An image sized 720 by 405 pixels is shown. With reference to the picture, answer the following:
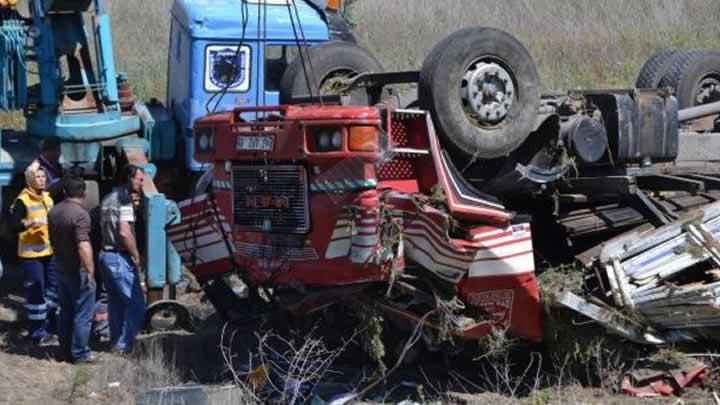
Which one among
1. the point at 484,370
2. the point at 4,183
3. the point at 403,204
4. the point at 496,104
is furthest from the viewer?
the point at 4,183

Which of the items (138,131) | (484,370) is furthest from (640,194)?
(138,131)

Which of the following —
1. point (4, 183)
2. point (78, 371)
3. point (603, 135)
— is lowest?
point (78, 371)

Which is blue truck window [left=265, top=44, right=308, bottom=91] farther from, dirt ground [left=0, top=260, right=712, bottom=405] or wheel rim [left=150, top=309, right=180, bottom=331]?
dirt ground [left=0, top=260, right=712, bottom=405]

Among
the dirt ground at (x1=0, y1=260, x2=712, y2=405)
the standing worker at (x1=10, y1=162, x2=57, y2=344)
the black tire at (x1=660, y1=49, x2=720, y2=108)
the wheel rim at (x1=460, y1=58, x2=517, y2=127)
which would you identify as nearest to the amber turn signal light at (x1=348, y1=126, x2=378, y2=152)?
the wheel rim at (x1=460, y1=58, x2=517, y2=127)

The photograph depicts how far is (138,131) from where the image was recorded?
1116 cm

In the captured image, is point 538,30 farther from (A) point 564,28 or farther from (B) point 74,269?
(B) point 74,269

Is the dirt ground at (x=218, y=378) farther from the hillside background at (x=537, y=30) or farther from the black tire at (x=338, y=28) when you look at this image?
the hillside background at (x=537, y=30)

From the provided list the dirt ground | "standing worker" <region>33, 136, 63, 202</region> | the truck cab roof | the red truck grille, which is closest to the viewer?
the red truck grille

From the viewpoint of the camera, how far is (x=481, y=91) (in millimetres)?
7195

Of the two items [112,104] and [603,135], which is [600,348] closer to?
[603,135]

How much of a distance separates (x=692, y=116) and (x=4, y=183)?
18.8 ft

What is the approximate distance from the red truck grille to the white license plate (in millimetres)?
123

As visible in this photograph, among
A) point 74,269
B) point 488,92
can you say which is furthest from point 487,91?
point 74,269

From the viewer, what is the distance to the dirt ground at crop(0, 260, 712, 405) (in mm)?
7328
